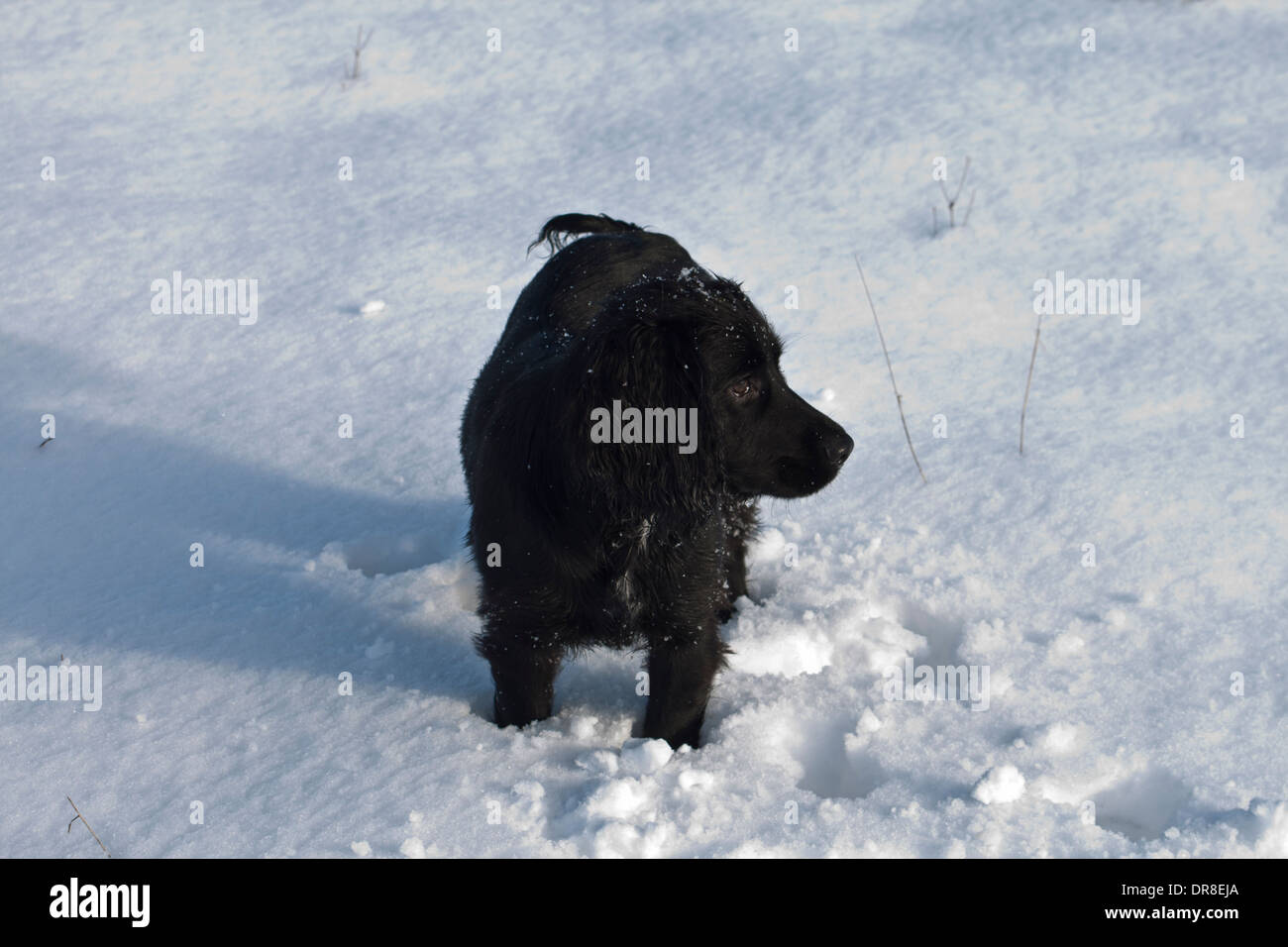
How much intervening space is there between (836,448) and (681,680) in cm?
72

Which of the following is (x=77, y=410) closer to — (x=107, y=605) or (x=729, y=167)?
(x=107, y=605)

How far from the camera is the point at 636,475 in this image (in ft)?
8.12

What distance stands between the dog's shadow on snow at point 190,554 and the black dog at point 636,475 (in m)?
0.56

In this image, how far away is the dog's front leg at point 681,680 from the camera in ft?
9.18

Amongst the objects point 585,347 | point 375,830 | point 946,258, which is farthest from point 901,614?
point 946,258

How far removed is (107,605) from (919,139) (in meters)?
4.54
